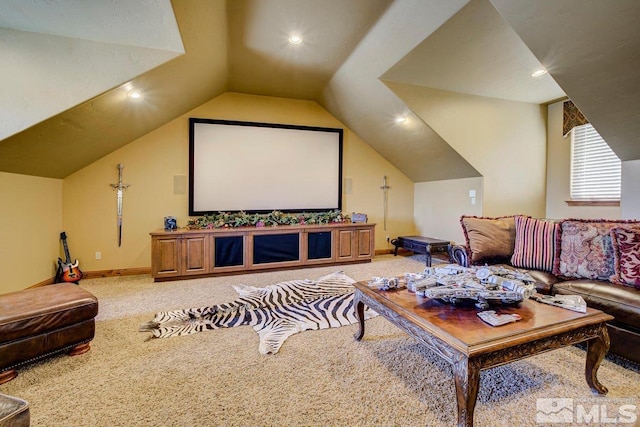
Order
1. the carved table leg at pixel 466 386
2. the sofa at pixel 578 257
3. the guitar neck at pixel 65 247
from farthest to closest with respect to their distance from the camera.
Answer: the guitar neck at pixel 65 247
the sofa at pixel 578 257
the carved table leg at pixel 466 386

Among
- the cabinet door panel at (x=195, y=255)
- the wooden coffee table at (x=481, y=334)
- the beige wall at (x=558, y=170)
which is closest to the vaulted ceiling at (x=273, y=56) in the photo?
the beige wall at (x=558, y=170)

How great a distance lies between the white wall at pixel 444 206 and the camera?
4.85 m

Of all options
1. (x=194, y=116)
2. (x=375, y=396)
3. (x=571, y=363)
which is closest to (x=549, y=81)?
(x=571, y=363)

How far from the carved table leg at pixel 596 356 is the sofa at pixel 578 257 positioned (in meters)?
0.49

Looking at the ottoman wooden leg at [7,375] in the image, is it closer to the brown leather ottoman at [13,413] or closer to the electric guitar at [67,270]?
the brown leather ottoman at [13,413]

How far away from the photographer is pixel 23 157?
295 cm

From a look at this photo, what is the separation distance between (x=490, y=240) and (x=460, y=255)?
1.14ft

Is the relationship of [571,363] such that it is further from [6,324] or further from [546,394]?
[6,324]

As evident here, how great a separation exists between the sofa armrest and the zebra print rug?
1209 millimetres

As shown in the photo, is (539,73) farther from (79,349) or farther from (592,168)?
(79,349)

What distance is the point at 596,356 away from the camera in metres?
1.66

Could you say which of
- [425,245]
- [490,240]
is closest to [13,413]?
[490,240]

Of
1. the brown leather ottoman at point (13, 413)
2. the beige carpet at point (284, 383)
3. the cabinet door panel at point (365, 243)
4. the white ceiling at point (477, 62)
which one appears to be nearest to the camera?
the brown leather ottoman at point (13, 413)

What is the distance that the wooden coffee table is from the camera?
1306 mm
